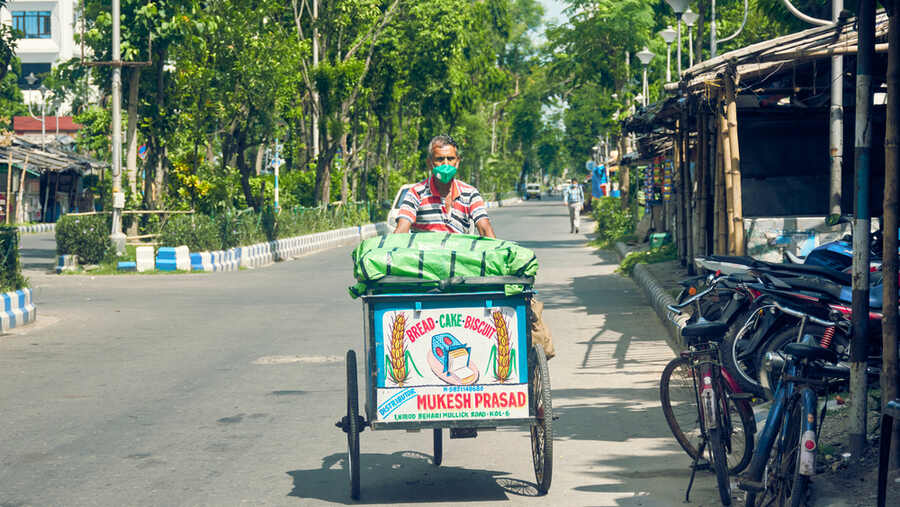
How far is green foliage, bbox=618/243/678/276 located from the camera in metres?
21.0

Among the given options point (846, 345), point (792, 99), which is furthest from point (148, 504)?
point (792, 99)

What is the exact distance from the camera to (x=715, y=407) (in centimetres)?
606

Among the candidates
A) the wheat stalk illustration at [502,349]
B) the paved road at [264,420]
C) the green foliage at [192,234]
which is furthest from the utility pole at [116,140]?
the wheat stalk illustration at [502,349]

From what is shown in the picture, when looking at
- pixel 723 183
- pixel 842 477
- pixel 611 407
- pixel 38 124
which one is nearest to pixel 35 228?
pixel 38 124

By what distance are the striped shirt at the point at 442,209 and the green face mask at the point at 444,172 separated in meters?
0.13

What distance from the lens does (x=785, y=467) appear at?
5047 mm

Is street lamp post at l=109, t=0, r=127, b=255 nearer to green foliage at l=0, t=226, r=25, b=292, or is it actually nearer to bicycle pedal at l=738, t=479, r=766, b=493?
green foliage at l=0, t=226, r=25, b=292

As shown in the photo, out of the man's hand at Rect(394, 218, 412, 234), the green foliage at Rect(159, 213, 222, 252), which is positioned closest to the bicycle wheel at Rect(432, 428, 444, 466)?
the man's hand at Rect(394, 218, 412, 234)

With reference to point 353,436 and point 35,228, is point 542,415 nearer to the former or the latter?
point 353,436

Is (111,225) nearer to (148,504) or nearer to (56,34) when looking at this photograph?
(148,504)

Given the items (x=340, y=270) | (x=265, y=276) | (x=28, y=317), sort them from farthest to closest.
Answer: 1. (x=340, y=270)
2. (x=265, y=276)
3. (x=28, y=317)

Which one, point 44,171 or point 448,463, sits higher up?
Result: point 44,171

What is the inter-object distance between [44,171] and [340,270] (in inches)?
1105

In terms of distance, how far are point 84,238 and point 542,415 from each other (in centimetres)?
1959
